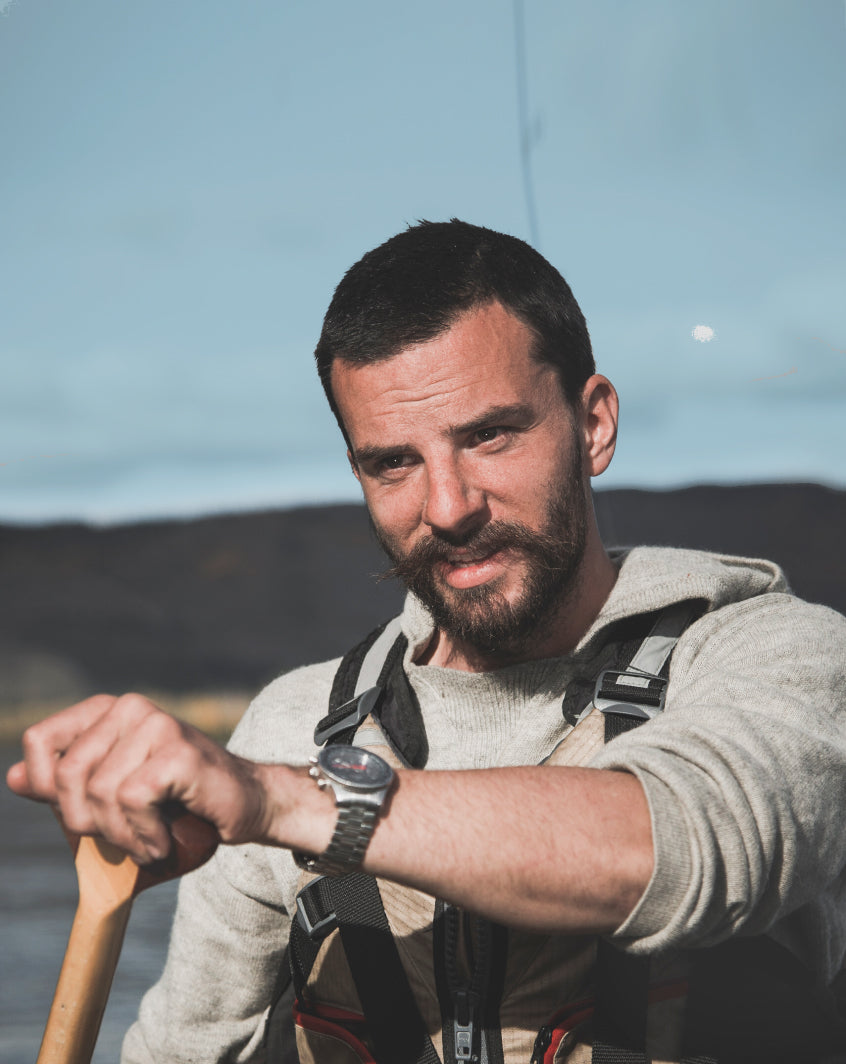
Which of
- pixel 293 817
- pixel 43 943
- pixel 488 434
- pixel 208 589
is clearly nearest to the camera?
pixel 293 817

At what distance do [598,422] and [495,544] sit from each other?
0.47 metres

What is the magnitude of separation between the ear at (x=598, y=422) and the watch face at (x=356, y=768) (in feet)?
3.72

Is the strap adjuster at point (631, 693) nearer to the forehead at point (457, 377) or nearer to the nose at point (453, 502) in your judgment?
the nose at point (453, 502)

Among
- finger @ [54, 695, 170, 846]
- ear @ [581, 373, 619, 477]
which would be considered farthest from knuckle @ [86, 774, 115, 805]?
ear @ [581, 373, 619, 477]

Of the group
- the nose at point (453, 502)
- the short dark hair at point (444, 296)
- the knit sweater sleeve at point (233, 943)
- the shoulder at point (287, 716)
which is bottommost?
the knit sweater sleeve at point (233, 943)

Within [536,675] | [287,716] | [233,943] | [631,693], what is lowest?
[233,943]

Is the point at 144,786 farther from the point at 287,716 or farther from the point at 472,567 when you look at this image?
the point at 287,716

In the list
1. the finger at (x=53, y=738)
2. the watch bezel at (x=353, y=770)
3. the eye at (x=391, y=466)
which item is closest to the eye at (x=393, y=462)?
the eye at (x=391, y=466)

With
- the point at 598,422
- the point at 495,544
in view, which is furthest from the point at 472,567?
the point at 598,422

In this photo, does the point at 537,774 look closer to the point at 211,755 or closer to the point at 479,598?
the point at 211,755

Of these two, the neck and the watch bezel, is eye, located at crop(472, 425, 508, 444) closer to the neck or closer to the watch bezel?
the neck

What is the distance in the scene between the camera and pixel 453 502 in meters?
2.03

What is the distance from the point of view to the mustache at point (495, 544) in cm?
210

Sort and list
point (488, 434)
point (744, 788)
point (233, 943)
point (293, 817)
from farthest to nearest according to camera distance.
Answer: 1. point (233, 943)
2. point (488, 434)
3. point (744, 788)
4. point (293, 817)
